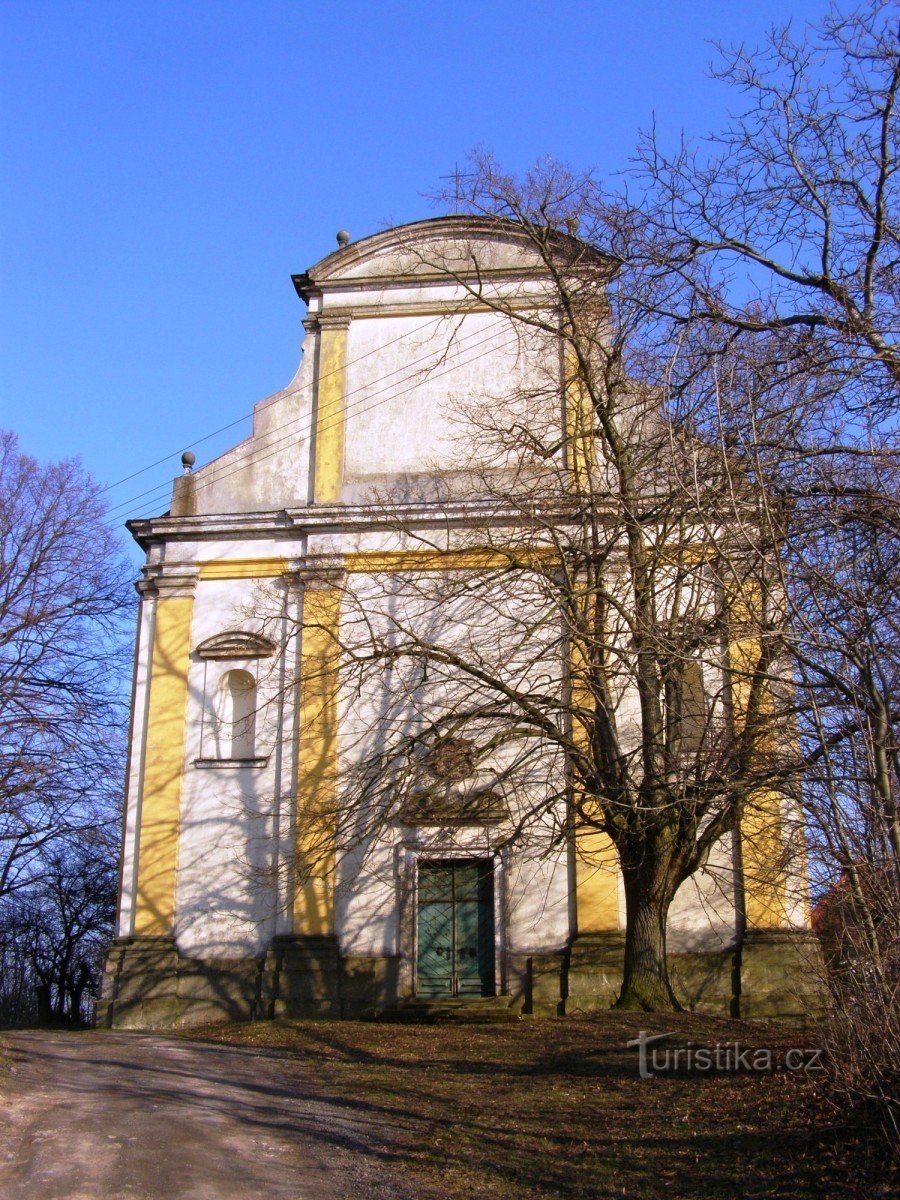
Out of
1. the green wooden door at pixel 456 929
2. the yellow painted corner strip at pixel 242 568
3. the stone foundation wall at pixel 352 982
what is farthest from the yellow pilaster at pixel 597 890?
the yellow painted corner strip at pixel 242 568

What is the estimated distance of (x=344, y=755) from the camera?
1855cm

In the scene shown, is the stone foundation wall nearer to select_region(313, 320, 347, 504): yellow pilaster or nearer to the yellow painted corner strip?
the yellow painted corner strip

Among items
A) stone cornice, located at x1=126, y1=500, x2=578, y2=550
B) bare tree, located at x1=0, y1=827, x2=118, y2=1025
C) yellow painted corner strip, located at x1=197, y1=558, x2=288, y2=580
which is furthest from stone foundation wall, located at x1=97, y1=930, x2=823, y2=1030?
bare tree, located at x1=0, y1=827, x2=118, y2=1025

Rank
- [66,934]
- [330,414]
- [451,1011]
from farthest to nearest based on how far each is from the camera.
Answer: [66,934]
[330,414]
[451,1011]

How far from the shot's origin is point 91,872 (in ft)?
133

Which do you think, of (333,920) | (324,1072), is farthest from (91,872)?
(324,1072)

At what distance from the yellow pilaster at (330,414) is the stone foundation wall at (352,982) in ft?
21.8

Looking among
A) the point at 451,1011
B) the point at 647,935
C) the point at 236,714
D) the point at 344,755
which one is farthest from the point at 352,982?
the point at 647,935

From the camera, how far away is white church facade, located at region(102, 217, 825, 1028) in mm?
17312

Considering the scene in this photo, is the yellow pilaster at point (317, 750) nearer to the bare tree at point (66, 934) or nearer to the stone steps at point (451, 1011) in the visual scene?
the stone steps at point (451, 1011)

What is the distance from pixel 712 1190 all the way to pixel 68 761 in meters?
18.3

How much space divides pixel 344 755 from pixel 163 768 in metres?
2.68

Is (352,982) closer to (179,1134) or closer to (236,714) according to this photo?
(236,714)

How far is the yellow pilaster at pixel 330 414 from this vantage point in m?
19.8
